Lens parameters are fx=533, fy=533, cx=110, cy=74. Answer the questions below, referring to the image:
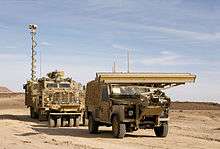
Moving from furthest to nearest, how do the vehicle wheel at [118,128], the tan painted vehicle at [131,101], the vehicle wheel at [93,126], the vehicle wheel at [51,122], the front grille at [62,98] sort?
the front grille at [62,98]
the vehicle wheel at [51,122]
the vehicle wheel at [93,126]
the vehicle wheel at [118,128]
the tan painted vehicle at [131,101]

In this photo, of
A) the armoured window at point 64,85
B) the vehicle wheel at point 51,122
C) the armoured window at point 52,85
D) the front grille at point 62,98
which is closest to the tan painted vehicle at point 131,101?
the vehicle wheel at point 51,122

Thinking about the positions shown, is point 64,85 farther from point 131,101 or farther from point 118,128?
point 131,101

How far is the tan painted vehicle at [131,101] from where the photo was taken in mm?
19703

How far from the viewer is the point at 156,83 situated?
21516 millimetres

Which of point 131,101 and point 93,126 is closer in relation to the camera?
point 131,101

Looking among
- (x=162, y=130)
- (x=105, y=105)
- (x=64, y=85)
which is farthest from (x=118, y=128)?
(x=64, y=85)

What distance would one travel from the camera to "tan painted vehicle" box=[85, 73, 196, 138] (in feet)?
64.6

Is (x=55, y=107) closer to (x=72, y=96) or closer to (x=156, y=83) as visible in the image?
(x=72, y=96)

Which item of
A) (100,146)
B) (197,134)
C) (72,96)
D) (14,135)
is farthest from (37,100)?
(100,146)

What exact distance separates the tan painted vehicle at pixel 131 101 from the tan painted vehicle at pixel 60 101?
5.54m

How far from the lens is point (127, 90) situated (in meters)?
21.3

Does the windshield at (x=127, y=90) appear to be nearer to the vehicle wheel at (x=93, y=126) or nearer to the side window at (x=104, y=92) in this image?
the side window at (x=104, y=92)

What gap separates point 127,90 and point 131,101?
1.41 metres

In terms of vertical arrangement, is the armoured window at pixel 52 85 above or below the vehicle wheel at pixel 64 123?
above
